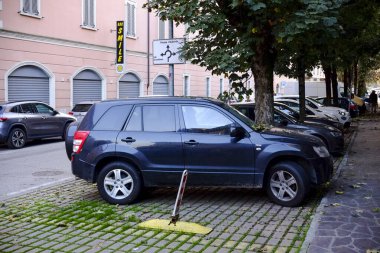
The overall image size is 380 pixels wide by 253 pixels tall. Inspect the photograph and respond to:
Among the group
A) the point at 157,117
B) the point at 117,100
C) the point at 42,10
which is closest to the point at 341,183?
→ the point at 157,117

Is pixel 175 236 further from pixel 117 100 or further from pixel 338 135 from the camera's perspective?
pixel 338 135

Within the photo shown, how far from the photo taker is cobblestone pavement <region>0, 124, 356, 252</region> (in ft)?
17.8

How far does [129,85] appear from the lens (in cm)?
2702

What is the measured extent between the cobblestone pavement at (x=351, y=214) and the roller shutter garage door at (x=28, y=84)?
14.1 m

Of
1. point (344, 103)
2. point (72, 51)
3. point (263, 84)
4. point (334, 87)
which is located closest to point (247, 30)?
point (263, 84)

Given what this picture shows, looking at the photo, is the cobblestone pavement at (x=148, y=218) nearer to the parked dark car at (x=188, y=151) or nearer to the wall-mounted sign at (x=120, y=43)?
the parked dark car at (x=188, y=151)

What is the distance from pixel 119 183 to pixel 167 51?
4.73m

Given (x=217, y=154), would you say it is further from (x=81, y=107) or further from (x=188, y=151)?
(x=81, y=107)

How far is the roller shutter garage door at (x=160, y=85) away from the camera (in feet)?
97.2

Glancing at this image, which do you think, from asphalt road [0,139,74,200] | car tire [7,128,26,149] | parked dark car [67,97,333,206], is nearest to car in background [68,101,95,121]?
asphalt road [0,139,74,200]

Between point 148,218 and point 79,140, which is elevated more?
point 79,140

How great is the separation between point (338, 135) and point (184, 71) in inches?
848

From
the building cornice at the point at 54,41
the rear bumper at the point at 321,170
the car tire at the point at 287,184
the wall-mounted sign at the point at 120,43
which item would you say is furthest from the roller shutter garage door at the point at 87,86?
the rear bumper at the point at 321,170

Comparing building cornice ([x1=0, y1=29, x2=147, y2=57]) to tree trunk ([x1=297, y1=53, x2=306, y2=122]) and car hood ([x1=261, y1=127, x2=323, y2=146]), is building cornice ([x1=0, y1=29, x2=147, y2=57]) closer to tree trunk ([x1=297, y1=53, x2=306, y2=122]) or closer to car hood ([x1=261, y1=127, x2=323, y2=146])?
tree trunk ([x1=297, y1=53, x2=306, y2=122])
